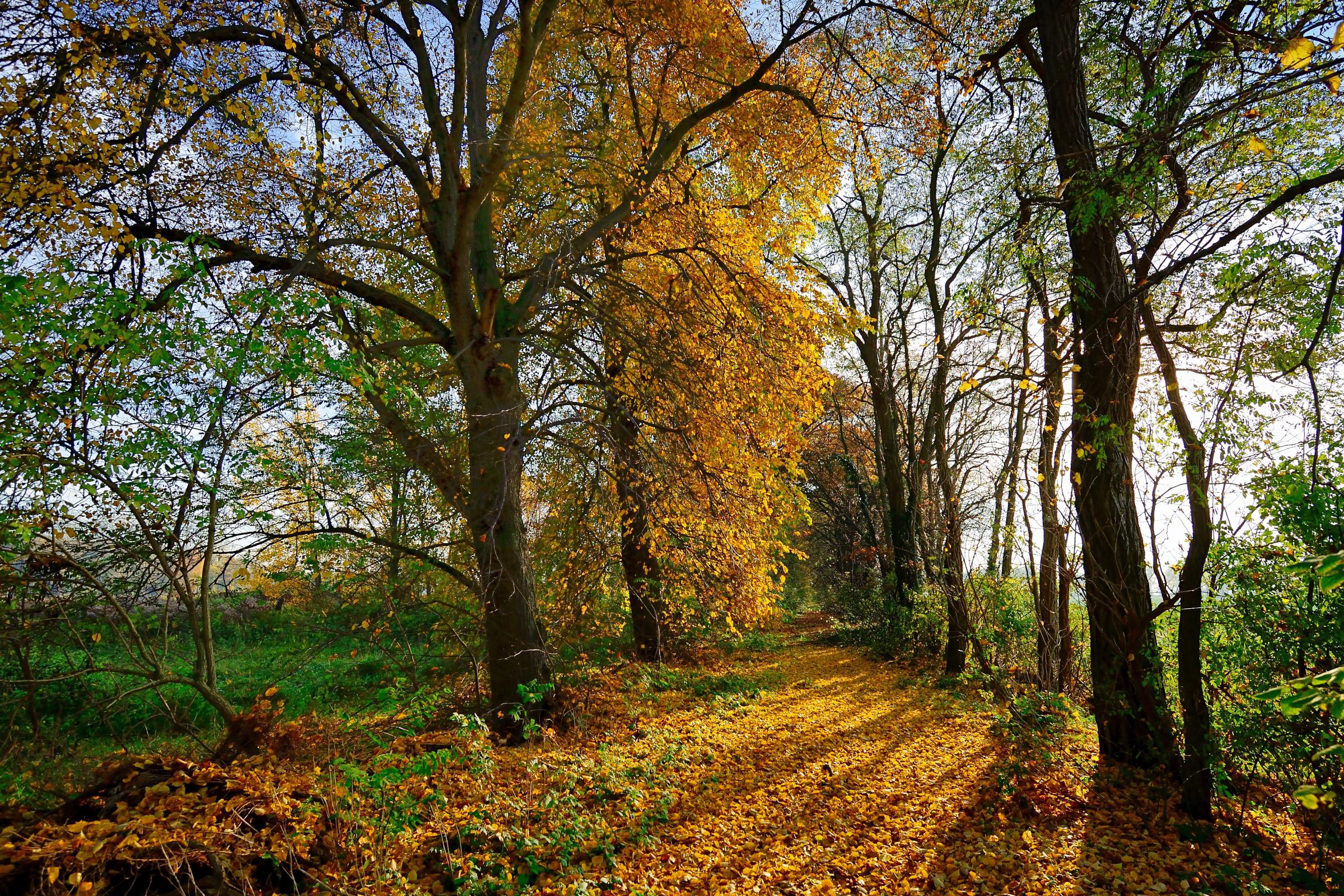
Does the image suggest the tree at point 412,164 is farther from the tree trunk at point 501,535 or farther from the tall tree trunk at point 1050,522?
the tall tree trunk at point 1050,522

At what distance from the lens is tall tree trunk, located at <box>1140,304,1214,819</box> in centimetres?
399

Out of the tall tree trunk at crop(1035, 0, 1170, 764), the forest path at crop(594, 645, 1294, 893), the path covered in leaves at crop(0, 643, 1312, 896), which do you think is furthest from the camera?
the tall tree trunk at crop(1035, 0, 1170, 764)

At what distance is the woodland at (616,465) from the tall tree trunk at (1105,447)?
0.14 ft

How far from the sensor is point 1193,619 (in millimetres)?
4078

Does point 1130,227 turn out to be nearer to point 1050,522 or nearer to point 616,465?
point 1050,522

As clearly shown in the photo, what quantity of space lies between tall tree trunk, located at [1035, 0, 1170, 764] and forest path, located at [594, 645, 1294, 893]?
49 centimetres

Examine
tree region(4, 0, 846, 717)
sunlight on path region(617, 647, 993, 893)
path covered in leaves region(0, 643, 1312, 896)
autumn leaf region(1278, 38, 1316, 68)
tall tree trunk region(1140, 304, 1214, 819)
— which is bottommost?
sunlight on path region(617, 647, 993, 893)

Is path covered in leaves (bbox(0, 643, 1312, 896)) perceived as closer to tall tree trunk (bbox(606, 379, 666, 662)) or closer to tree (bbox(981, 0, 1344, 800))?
tree (bbox(981, 0, 1344, 800))

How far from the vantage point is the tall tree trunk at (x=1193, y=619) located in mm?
3986

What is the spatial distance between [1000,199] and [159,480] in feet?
26.4

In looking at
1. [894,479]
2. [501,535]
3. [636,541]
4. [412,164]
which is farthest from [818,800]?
[894,479]

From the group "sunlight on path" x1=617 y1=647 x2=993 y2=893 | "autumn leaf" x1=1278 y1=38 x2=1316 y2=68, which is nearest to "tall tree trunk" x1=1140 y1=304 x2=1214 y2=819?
"sunlight on path" x1=617 y1=647 x2=993 y2=893

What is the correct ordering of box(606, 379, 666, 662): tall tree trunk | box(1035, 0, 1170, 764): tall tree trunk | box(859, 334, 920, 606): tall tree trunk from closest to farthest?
box(1035, 0, 1170, 764): tall tree trunk → box(606, 379, 666, 662): tall tree trunk → box(859, 334, 920, 606): tall tree trunk

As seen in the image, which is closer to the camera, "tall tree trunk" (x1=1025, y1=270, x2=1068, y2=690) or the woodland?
the woodland
